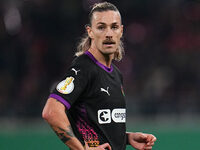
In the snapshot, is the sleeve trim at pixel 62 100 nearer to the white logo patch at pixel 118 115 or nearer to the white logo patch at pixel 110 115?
the white logo patch at pixel 110 115

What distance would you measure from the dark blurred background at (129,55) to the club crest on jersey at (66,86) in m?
5.58

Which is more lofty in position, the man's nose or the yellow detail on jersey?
the man's nose

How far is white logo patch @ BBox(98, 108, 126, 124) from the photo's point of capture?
2877mm

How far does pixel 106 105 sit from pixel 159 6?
9.06 meters

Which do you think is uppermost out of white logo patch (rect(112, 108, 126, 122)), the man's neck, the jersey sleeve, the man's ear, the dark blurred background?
the man's ear

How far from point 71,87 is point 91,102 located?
20 cm

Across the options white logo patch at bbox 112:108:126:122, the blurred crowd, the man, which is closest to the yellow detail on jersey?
the man

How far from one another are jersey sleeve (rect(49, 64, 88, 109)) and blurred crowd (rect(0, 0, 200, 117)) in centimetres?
600

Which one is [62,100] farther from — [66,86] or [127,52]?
[127,52]

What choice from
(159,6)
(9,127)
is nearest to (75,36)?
(159,6)

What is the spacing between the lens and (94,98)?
112 inches

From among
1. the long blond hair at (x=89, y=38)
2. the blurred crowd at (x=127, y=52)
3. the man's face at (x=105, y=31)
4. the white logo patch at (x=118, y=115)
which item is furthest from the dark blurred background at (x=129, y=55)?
the man's face at (x=105, y=31)

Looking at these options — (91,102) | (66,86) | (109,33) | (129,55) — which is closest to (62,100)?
(66,86)

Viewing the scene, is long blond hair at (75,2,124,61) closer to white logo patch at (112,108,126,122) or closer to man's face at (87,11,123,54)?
man's face at (87,11,123,54)
